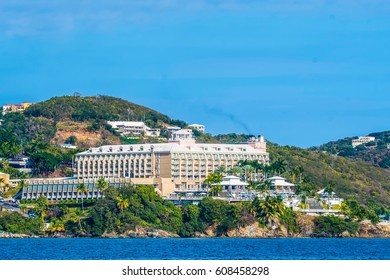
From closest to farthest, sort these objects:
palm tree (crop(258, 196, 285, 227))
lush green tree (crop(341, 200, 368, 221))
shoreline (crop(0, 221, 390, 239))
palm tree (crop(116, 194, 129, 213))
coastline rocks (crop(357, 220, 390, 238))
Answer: shoreline (crop(0, 221, 390, 239)), palm tree (crop(116, 194, 129, 213)), palm tree (crop(258, 196, 285, 227)), lush green tree (crop(341, 200, 368, 221)), coastline rocks (crop(357, 220, 390, 238))

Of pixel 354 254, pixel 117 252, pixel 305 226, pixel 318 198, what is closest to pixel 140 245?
pixel 117 252

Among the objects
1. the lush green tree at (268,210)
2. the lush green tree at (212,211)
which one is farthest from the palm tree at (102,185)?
the lush green tree at (268,210)

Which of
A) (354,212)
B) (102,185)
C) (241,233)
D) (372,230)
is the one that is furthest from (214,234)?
(372,230)

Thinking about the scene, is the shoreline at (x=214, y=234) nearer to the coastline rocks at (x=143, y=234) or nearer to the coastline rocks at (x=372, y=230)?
the coastline rocks at (x=143, y=234)

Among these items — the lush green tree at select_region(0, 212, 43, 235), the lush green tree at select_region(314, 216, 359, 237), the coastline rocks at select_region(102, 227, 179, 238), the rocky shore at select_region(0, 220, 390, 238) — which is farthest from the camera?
the lush green tree at select_region(314, 216, 359, 237)

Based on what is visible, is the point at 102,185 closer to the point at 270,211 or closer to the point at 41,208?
the point at 41,208

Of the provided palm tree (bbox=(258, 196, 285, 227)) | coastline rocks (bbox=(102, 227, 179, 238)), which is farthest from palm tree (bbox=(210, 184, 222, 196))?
coastline rocks (bbox=(102, 227, 179, 238))

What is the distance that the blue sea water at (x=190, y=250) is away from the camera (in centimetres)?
11775

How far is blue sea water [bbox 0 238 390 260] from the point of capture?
386 ft

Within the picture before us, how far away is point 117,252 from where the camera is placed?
127m

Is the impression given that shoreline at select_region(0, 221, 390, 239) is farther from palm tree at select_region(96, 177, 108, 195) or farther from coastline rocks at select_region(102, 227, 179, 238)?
→ palm tree at select_region(96, 177, 108, 195)

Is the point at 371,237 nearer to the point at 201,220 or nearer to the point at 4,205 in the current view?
the point at 201,220

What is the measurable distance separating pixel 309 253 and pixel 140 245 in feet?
85.2

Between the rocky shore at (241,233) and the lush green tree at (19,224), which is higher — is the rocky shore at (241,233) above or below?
below
